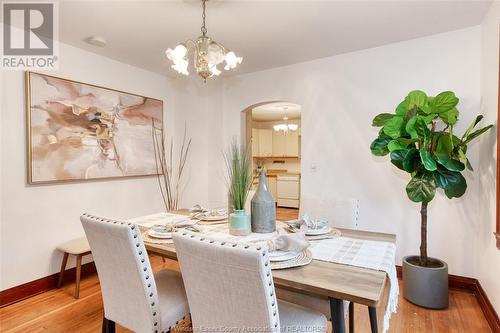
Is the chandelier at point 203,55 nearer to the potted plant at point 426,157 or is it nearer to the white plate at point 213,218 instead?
the white plate at point 213,218

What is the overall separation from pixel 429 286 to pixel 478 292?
0.54 metres

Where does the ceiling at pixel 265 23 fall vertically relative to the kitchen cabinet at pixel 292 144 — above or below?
above

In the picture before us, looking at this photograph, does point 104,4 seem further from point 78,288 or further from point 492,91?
point 492,91

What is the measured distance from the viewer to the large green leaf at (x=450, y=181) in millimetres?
2193

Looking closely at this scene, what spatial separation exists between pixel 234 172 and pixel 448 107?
5.94 ft

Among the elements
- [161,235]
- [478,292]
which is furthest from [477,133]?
[161,235]

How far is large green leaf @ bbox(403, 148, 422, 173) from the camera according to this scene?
2.24 meters

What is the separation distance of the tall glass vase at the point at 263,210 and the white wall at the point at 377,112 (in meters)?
1.75

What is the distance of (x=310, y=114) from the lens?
346cm

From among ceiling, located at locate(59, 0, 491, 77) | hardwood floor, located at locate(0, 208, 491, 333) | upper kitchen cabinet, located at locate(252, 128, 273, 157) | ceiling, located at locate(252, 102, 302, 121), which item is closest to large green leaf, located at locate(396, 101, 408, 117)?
ceiling, located at locate(59, 0, 491, 77)

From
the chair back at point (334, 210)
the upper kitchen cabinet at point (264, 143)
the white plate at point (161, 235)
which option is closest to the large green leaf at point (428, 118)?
the chair back at point (334, 210)

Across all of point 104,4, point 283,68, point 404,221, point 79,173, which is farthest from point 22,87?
point 404,221

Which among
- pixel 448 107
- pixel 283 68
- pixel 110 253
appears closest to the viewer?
pixel 110 253

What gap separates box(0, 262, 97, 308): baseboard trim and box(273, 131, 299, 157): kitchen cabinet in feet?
18.2
